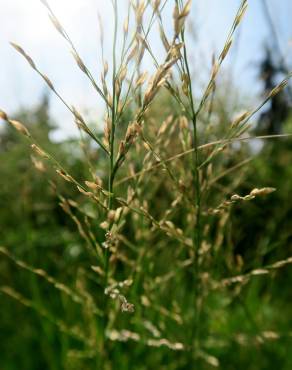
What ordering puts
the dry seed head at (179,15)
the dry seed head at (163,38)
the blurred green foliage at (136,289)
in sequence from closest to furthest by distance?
1. the dry seed head at (179,15)
2. the dry seed head at (163,38)
3. the blurred green foliage at (136,289)

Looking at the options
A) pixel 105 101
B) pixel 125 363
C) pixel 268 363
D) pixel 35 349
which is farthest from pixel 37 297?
pixel 105 101

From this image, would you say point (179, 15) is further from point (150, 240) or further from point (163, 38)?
point (150, 240)

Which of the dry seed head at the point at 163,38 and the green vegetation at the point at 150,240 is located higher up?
the dry seed head at the point at 163,38

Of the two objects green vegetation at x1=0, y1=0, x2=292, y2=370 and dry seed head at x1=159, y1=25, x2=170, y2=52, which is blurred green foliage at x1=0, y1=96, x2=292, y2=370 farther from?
dry seed head at x1=159, y1=25, x2=170, y2=52

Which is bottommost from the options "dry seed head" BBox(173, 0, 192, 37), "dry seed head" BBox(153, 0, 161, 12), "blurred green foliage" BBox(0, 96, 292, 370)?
"blurred green foliage" BBox(0, 96, 292, 370)

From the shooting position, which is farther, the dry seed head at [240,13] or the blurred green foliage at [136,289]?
the blurred green foliage at [136,289]

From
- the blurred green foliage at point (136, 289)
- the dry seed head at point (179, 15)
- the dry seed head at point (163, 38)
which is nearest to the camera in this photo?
the dry seed head at point (179, 15)

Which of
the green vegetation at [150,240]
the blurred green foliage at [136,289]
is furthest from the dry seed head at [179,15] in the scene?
the blurred green foliage at [136,289]

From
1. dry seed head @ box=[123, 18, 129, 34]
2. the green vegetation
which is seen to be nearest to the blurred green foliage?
the green vegetation

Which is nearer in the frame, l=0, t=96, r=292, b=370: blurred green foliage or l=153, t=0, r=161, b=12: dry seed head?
l=153, t=0, r=161, b=12: dry seed head

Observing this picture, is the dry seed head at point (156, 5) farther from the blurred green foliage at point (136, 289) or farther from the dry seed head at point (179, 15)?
the blurred green foliage at point (136, 289)

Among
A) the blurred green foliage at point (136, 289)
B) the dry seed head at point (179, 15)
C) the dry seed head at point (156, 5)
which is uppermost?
the dry seed head at point (156, 5)

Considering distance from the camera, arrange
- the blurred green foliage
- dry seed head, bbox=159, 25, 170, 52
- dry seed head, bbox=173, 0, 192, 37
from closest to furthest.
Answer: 1. dry seed head, bbox=173, 0, 192, 37
2. dry seed head, bbox=159, 25, 170, 52
3. the blurred green foliage
